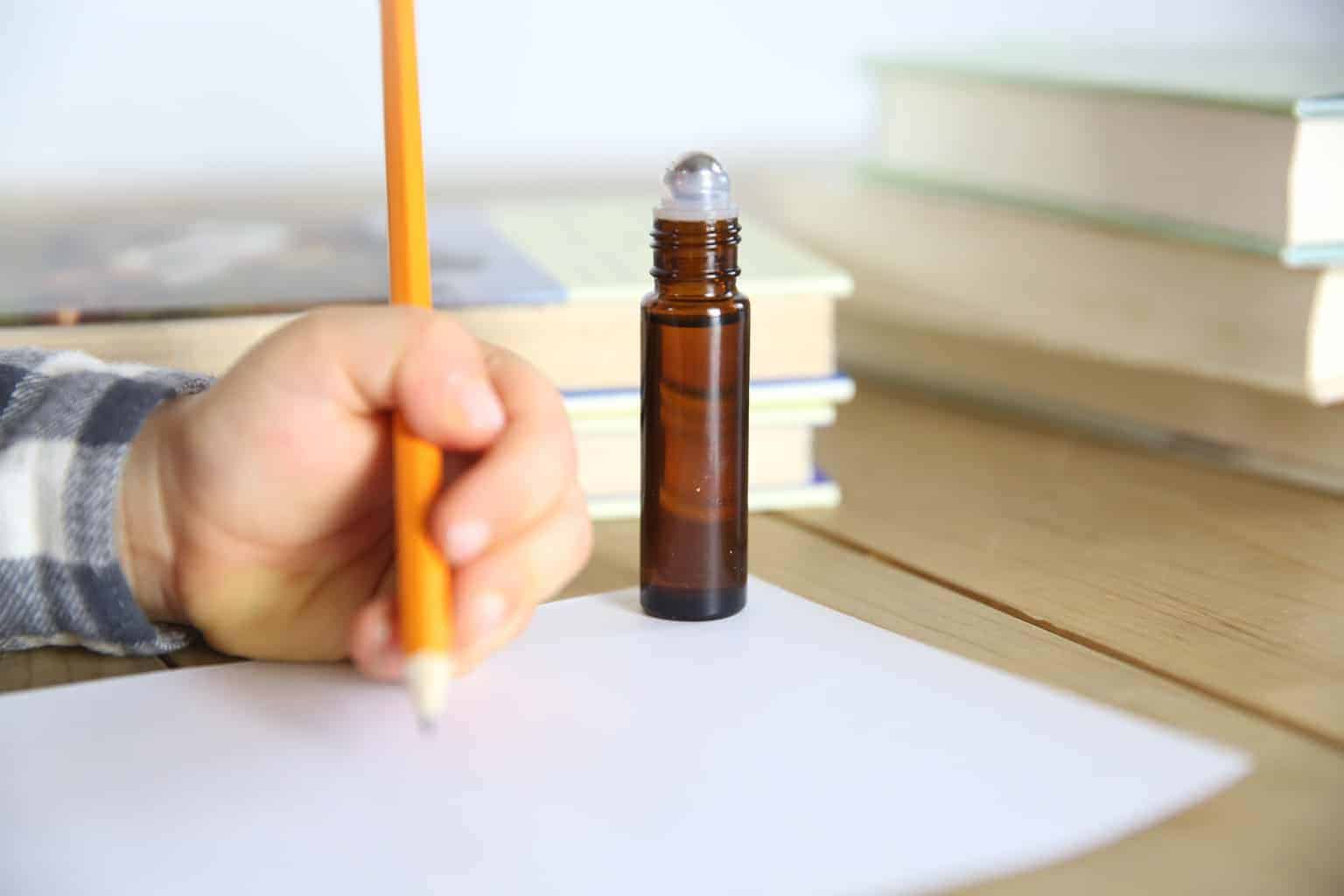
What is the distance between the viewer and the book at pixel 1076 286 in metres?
0.80

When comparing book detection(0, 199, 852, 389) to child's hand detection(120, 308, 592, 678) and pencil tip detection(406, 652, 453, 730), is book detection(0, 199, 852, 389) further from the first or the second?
pencil tip detection(406, 652, 453, 730)

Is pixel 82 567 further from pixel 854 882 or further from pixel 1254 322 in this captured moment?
pixel 1254 322

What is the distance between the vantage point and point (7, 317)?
2.33 ft

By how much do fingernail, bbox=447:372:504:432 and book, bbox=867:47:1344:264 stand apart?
0.46 m

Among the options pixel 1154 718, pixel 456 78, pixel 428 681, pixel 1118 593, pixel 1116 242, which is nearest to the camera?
pixel 428 681

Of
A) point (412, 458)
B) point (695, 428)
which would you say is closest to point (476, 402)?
point (412, 458)

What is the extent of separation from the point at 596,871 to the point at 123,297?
1.48 feet

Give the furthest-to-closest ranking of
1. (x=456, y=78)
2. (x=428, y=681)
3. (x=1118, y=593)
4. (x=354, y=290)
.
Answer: (x=456, y=78), (x=354, y=290), (x=1118, y=593), (x=428, y=681)

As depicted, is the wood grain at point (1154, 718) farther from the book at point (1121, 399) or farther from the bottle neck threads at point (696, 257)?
the book at point (1121, 399)

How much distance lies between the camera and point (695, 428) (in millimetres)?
624

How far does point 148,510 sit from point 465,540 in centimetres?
16

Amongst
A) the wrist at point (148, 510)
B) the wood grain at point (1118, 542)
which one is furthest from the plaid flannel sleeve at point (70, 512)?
the wood grain at point (1118, 542)

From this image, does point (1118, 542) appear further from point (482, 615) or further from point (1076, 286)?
point (482, 615)

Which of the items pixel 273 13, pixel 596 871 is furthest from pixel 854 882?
pixel 273 13
